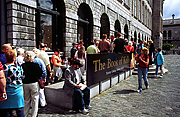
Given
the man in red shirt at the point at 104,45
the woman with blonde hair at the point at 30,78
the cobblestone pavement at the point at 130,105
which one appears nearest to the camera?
the woman with blonde hair at the point at 30,78

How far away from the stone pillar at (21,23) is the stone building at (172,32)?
78219 mm

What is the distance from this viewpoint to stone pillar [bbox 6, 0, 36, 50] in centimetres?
692

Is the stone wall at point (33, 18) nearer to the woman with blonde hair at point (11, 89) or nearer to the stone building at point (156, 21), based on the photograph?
the woman with blonde hair at point (11, 89)

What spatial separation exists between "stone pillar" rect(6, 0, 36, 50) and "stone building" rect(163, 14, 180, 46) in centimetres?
7822

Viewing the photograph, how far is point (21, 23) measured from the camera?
7258 mm

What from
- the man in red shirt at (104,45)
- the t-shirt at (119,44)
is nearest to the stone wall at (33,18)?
the man in red shirt at (104,45)

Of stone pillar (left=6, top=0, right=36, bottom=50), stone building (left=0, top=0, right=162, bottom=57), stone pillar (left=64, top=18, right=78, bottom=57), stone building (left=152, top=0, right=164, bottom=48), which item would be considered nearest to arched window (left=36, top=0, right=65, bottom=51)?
stone building (left=0, top=0, right=162, bottom=57)

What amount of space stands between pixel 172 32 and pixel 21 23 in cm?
8011

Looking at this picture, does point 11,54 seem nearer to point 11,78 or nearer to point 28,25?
point 11,78

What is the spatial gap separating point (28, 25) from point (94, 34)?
683 cm

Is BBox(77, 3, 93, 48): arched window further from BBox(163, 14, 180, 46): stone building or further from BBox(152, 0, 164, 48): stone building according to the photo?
BBox(163, 14, 180, 46): stone building

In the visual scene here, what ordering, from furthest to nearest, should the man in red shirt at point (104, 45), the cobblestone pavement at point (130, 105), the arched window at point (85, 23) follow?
the arched window at point (85, 23) < the man in red shirt at point (104, 45) < the cobblestone pavement at point (130, 105)

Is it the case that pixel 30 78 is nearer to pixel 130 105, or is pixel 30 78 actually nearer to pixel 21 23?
pixel 130 105

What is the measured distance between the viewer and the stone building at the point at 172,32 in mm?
74062
